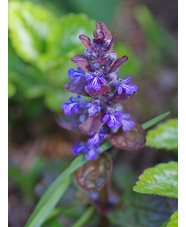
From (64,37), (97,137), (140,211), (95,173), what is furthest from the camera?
(64,37)

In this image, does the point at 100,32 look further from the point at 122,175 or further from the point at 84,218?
the point at 122,175

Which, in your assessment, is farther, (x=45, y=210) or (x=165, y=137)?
(x=165, y=137)

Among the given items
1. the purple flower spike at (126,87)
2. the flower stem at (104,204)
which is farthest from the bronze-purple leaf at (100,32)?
the flower stem at (104,204)

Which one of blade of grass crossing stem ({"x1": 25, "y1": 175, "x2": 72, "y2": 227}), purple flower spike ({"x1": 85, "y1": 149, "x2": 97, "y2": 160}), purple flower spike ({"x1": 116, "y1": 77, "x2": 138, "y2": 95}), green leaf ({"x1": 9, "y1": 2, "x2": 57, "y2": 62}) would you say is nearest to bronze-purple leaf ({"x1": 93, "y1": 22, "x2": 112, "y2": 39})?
purple flower spike ({"x1": 116, "y1": 77, "x2": 138, "y2": 95})

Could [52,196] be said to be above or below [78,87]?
below

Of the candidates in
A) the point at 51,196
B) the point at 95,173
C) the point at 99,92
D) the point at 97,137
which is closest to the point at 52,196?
the point at 51,196

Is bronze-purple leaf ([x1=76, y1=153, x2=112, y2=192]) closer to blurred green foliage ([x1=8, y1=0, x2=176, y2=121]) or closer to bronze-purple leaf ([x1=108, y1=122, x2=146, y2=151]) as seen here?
bronze-purple leaf ([x1=108, y1=122, x2=146, y2=151])
